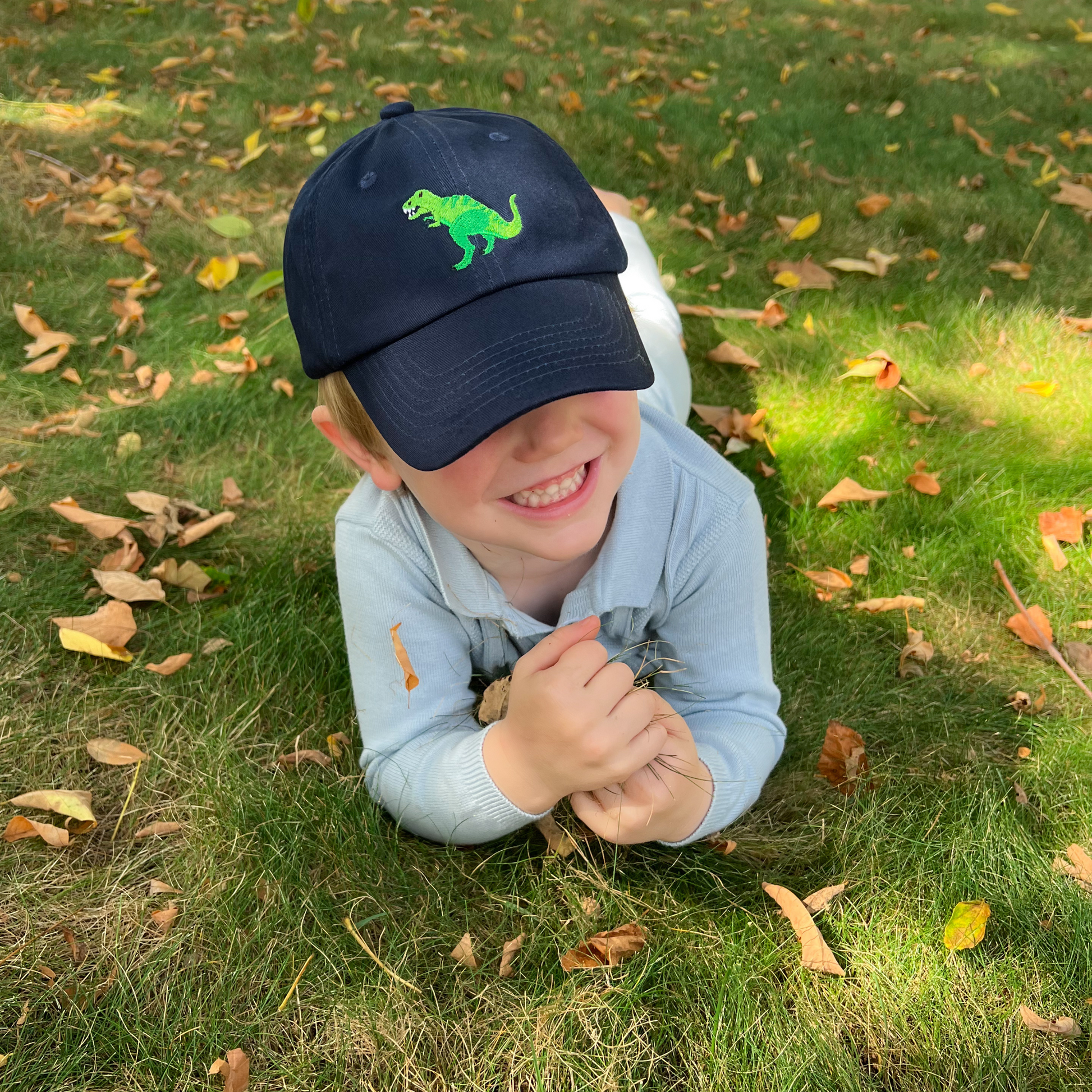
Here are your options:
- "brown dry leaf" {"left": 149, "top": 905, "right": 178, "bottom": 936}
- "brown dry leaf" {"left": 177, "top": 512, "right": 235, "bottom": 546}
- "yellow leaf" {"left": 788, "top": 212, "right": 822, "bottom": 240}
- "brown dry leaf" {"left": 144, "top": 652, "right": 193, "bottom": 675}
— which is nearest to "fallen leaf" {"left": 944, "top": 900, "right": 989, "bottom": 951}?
"brown dry leaf" {"left": 149, "top": 905, "right": 178, "bottom": 936}

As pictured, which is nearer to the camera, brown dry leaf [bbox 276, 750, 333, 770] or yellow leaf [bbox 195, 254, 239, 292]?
brown dry leaf [bbox 276, 750, 333, 770]

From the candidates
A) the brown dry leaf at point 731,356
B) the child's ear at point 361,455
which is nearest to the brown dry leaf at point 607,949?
the child's ear at point 361,455

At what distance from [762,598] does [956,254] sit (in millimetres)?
2374

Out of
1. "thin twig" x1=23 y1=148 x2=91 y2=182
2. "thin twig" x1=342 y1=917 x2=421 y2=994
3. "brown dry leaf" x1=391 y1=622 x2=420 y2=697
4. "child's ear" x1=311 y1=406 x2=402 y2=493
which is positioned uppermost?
"child's ear" x1=311 y1=406 x2=402 y2=493

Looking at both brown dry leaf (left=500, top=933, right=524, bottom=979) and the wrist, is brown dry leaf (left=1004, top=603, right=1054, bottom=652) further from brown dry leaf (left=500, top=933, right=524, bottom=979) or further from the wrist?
brown dry leaf (left=500, top=933, right=524, bottom=979)

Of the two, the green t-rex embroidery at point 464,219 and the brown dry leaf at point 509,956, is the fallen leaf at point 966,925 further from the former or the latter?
the green t-rex embroidery at point 464,219

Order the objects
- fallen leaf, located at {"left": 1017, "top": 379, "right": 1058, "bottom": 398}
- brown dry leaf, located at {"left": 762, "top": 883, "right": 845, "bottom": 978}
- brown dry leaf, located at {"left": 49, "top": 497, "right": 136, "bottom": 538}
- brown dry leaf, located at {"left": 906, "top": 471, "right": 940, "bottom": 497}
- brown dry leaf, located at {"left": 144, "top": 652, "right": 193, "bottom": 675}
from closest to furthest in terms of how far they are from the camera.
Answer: brown dry leaf, located at {"left": 762, "top": 883, "right": 845, "bottom": 978} < brown dry leaf, located at {"left": 144, "top": 652, "right": 193, "bottom": 675} < brown dry leaf, located at {"left": 49, "top": 497, "right": 136, "bottom": 538} < brown dry leaf, located at {"left": 906, "top": 471, "right": 940, "bottom": 497} < fallen leaf, located at {"left": 1017, "top": 379, "right": 1058, "bottom": 398}

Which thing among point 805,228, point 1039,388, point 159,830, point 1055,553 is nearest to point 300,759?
point 159,830

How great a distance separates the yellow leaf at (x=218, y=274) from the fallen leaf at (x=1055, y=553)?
287cm

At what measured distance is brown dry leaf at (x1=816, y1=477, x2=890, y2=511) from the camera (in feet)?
8.01

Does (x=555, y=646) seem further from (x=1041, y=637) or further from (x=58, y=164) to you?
(x=58, y=164)

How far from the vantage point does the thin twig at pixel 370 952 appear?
1484 millimetres

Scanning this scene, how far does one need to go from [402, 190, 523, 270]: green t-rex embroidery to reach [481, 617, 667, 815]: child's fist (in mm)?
609

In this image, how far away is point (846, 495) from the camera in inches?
96.2
